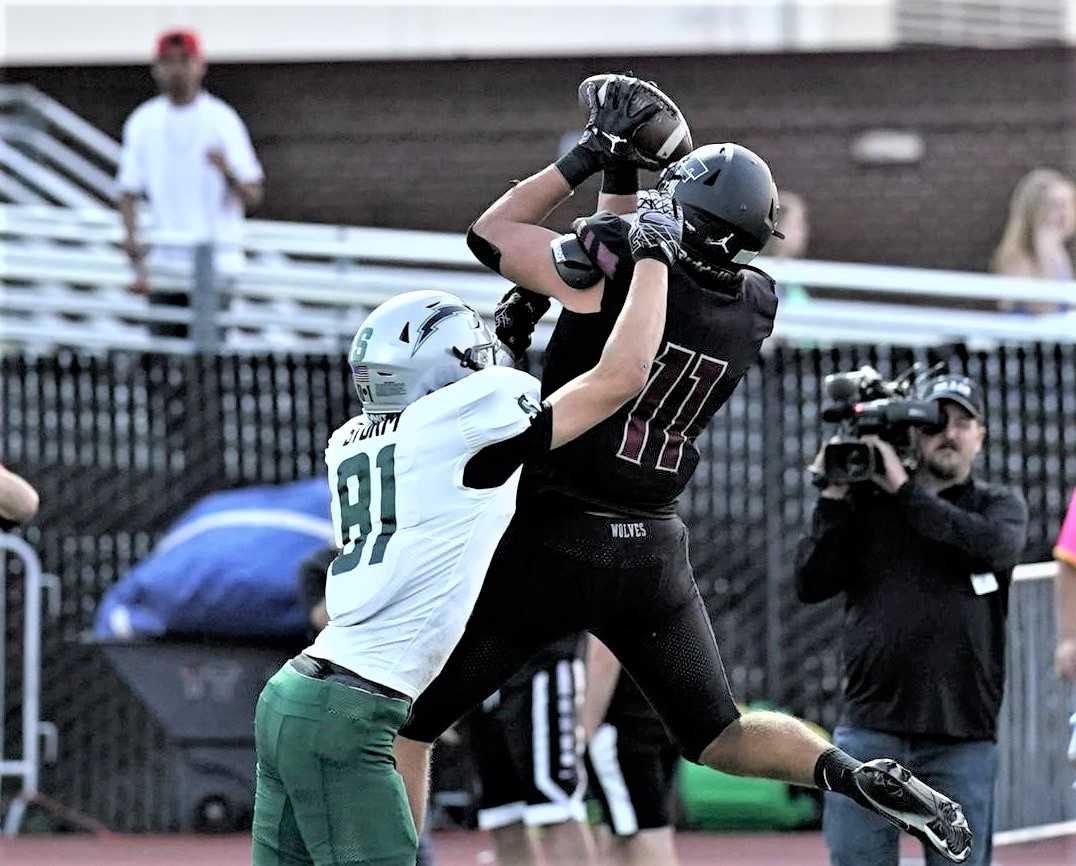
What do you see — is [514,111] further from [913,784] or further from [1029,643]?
[913,784]

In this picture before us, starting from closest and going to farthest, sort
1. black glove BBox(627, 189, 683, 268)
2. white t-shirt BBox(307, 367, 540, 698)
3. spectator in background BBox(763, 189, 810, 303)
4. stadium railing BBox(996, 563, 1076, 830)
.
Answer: white t-shirt BBox(307, 367, 540, 698), black glove BBox(627, 189, 683, 268), stadium railing BBox(996, 563, 1076, 830), spectator in background BBox(763, 189, 810, 303)

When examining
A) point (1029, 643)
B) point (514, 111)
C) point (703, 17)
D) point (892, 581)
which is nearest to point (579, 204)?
point (514, 111)

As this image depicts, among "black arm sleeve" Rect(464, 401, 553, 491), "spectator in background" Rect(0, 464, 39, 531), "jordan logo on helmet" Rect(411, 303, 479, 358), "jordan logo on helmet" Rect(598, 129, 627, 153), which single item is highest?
"jordan logo on helmet" Rect(598, 129, 627, 153)

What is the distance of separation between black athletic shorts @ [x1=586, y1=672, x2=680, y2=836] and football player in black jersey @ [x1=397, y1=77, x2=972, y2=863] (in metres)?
1.84

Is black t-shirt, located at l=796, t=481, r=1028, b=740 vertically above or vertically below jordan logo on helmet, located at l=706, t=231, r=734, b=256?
below

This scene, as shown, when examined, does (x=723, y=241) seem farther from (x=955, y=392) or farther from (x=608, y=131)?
(x=955, y=392)

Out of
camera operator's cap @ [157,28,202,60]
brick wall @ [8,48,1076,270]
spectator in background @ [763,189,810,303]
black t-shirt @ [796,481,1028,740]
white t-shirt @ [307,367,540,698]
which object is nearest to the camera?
white t-shirt @ [307,367,540,698]

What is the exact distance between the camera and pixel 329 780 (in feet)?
17.0

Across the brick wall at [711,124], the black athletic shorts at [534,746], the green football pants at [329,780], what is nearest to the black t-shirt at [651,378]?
the green football pants at [329,780]

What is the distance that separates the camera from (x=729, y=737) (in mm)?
6234

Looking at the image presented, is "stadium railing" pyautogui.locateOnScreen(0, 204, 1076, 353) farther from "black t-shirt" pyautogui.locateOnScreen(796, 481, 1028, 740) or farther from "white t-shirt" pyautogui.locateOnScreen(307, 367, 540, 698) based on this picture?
"white t-shirt" pyautogui.locateOnScreen(307, 367, 540, 698)

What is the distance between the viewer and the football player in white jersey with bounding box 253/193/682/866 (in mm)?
5199

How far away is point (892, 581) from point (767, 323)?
102cm

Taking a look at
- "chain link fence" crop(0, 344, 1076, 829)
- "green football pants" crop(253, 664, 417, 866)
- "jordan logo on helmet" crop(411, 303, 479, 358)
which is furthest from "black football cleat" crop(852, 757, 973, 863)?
"chain link fence" crop(0, 344, 1076, 829)
